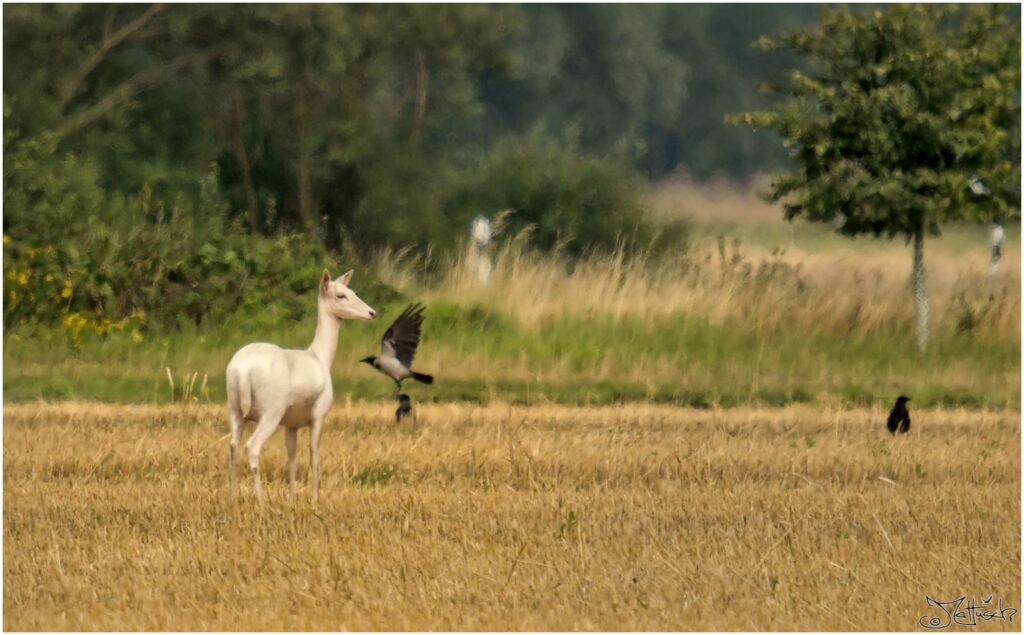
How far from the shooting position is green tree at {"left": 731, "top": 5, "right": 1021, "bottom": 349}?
18922 mm

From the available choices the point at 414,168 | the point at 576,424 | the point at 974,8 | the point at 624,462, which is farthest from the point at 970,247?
the point at 624,462

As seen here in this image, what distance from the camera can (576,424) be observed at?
14062 millimetres

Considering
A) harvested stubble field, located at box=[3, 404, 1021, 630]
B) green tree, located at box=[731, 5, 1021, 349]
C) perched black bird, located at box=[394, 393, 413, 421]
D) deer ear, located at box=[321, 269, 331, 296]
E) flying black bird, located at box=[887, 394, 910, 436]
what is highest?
green tree, located at box=[731, 5, 1021, 349]

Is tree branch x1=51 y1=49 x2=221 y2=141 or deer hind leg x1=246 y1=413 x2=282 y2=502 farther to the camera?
tree branch x1=51 y1=49 x2=221 y2=141

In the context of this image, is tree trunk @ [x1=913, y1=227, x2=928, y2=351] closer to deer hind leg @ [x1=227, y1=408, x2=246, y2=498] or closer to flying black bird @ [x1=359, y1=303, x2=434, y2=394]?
flying black bird @ [x1=359, y1=303, x2=434, y2=394]

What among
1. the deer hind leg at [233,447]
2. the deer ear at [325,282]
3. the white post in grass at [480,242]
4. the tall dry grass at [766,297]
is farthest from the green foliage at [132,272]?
the deer hind leg at [233,447]

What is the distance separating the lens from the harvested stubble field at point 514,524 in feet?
24.5

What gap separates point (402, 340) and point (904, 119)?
339 inches

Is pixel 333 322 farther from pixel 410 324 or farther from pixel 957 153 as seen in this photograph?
pixel 957 153

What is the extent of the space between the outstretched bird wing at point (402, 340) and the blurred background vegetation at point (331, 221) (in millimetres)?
3406

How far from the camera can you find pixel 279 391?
9875 mm

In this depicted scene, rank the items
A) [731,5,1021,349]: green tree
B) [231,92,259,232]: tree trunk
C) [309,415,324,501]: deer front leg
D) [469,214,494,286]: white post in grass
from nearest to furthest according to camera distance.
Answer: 1. [309,415,324,501]: deer front leg
2. [731,5,1021,349]: green tree
3. [469,214,494,286]: white post in grass
4. [231,92,259,232]: tree trunk

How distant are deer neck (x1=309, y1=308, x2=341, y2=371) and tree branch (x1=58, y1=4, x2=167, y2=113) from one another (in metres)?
15.8

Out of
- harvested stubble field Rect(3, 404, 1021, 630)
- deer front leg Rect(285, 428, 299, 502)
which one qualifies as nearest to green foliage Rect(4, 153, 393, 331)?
harvested stubble field Rect(3, 404, 1021, 630)
